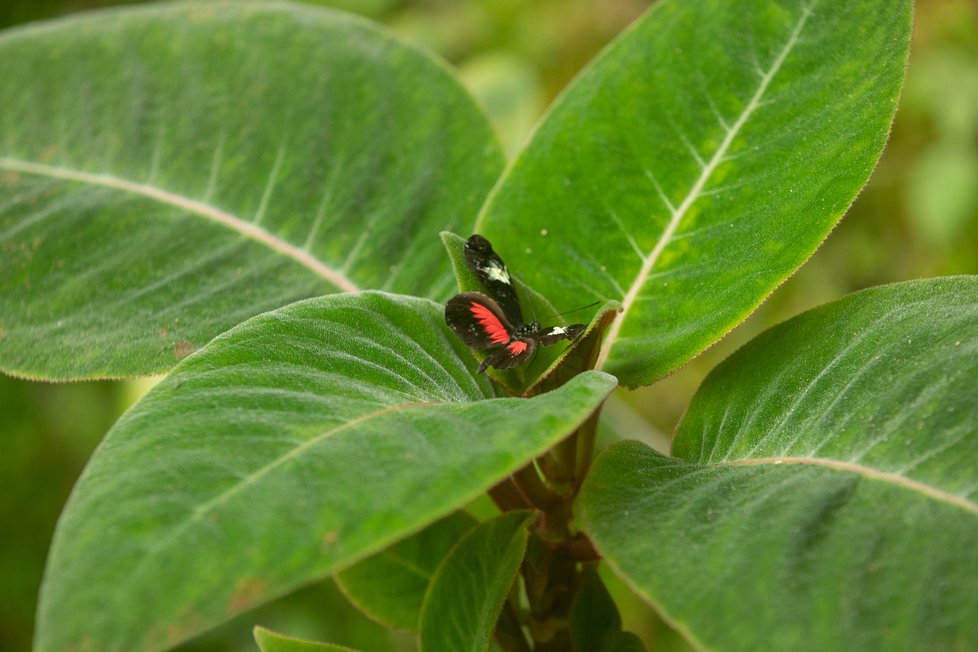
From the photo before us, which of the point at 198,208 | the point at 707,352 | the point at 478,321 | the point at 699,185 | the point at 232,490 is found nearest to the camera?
the point at 232,490

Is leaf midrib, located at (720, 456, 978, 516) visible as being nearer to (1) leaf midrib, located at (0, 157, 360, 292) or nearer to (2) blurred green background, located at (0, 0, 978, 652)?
(1) leaf midrib, located at (0, 157, 360, 292)

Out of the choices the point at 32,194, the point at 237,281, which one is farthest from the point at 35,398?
the point at 237,281

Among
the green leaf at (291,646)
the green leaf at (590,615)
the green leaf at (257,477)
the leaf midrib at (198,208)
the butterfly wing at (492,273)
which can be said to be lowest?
the green leaf at (291,646)

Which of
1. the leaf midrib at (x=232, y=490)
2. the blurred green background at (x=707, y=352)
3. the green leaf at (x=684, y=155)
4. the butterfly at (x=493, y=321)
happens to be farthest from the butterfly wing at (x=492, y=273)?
the blurred green background at (x=707, y=352)

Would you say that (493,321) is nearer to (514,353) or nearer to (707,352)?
(514,353)

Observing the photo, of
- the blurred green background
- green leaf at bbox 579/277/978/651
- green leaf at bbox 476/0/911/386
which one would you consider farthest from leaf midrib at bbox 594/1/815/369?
the blurred green background

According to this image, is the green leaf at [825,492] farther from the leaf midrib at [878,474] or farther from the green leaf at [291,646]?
the green leaf at [291,646]

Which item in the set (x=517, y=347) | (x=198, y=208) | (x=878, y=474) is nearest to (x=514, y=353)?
(x=517, y=347)
